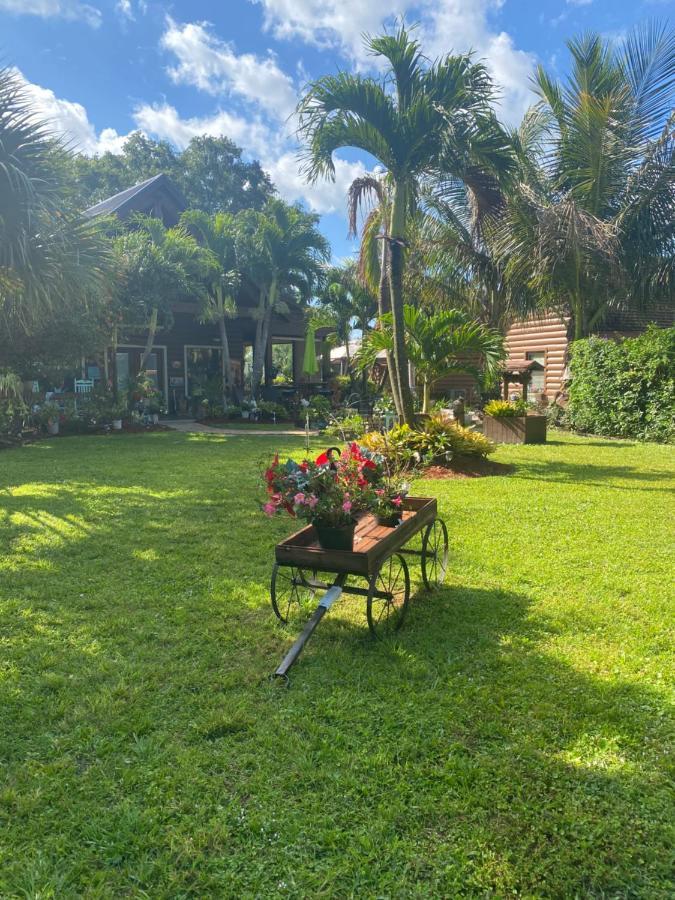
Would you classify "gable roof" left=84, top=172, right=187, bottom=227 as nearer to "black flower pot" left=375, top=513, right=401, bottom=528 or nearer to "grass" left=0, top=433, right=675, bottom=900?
"grass" left=0, top=433, right=675, bottom=900

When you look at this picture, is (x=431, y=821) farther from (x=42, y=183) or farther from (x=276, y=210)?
(x=276, y=210)

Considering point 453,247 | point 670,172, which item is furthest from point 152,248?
point 670,172

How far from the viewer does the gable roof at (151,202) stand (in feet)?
64.2

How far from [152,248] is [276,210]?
4.75m

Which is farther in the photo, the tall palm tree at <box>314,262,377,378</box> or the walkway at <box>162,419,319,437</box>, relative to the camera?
the tall palm tree at <box>314,262,377,378</box>

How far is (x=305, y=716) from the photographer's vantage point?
2.61m

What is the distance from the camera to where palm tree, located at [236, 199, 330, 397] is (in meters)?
17.2

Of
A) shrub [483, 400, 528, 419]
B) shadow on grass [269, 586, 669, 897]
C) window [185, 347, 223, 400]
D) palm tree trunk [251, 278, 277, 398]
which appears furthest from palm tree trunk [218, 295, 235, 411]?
shadow on grass [269, 586, 669, 897]

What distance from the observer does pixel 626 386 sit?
13.1 meters

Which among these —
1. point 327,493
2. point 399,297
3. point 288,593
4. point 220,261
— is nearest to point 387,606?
point 288,593

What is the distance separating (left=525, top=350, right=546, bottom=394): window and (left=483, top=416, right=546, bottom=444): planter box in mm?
6894

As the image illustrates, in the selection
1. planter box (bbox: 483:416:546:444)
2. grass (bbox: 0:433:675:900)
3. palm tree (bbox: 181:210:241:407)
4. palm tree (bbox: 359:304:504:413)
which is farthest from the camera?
palm tree (bbox: 181:210:241:407)

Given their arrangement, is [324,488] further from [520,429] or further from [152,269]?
[152,269]

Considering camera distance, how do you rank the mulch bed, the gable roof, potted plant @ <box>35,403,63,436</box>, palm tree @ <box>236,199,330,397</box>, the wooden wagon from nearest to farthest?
1. the wooden wagon
2. the mulch bed
3. potted plant @ <box>35,403,63,436</box>
4. palm tree @ <box>236,199,330,397</box>
5. the gable roof
